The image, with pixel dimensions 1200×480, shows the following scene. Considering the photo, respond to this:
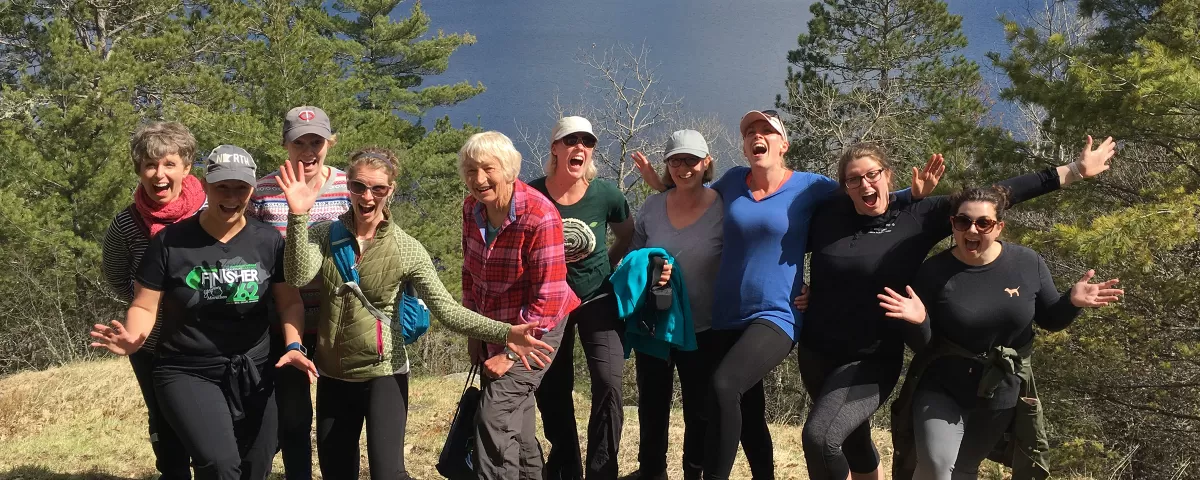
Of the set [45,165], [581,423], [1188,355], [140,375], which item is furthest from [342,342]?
[45,165]

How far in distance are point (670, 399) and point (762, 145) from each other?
1420 mm

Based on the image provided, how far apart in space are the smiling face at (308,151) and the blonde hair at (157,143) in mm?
491

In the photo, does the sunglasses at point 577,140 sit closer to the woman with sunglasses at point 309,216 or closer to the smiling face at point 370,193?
the smiling face at point 370,193

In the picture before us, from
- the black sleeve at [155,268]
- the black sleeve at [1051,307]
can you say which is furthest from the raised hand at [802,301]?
the black sleeve at [155,268]

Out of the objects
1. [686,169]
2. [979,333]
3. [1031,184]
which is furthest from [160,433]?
[1031,184]

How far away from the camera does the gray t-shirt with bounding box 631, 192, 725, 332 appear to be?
4.42 meters

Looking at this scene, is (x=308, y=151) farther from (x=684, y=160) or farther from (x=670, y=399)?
(x=670, y=399)

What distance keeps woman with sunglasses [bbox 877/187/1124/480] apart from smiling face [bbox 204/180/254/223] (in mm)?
2769

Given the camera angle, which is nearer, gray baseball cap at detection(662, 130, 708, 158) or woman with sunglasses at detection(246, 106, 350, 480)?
woman with sunglasses at detection(246, 106, 350, 480)

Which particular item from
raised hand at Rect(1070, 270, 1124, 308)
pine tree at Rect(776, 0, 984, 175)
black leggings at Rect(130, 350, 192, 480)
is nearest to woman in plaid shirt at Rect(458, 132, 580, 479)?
black leggings at Rect(130, 350, 192, 480)

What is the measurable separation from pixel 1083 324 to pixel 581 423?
7025 millimetres

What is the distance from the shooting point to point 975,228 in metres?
3.79

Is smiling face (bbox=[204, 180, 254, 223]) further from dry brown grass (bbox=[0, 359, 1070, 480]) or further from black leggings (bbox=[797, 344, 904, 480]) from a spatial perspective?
black leggings (bbox=[797, 344, 904, 480])

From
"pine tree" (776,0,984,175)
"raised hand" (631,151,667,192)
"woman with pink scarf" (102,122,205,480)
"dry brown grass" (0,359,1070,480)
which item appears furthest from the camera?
"pine tree" (776,0,984,175)
